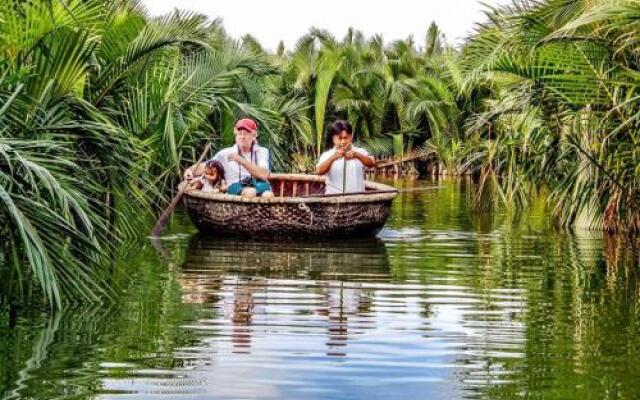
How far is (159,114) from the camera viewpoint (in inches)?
552

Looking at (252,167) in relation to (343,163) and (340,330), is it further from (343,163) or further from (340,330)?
(340,330)

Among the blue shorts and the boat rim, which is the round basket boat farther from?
the blue shorts

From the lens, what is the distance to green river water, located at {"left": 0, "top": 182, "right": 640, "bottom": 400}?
20.7 ft

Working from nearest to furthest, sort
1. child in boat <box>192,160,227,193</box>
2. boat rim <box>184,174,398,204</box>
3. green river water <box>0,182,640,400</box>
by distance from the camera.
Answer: green river water <box>0,182,640,400</box> < boat rim <box>184,174,398,204</box> < child in boat <box>192,160,227,193</box>

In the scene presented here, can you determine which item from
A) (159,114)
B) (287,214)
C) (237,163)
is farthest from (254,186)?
(159,114)

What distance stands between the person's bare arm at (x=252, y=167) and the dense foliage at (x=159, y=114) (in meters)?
0.62

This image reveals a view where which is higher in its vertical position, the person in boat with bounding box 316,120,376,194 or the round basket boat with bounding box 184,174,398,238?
the person in boat with bounding box 316,120,376,194

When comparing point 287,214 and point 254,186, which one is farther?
point 254,186

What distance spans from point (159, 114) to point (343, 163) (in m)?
2.77

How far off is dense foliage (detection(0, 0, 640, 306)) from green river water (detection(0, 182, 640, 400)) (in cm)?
56

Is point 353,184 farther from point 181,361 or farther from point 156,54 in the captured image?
point 181,361

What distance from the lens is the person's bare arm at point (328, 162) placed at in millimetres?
15953

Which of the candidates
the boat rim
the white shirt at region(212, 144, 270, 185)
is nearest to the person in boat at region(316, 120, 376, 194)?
the boat rim

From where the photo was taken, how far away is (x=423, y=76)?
37.5 m
